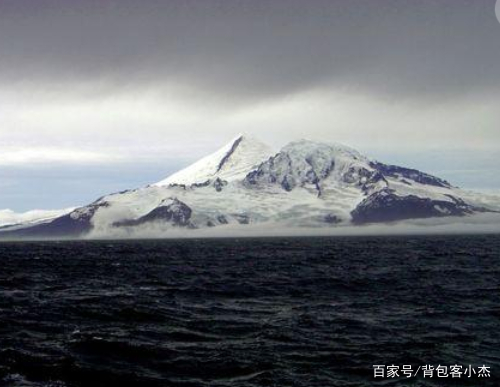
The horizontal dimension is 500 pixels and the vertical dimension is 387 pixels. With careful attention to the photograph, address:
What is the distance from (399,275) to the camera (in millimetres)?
78938

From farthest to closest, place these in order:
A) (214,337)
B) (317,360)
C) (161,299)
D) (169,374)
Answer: (161,299) → (214,337) → (317,360) → (169,374)

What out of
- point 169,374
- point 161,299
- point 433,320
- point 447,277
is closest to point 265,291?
point 161,299

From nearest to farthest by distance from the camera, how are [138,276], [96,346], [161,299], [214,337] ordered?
[96,346] → [214,337] → [161,299] → [138,276]

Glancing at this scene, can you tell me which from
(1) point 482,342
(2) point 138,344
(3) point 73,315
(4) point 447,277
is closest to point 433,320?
(1) point 482,342

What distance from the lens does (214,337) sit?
36188 millimetres

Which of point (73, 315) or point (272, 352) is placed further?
point (73, 315)

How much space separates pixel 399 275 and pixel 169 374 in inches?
2197

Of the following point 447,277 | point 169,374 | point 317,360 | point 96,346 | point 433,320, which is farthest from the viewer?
point 447,277

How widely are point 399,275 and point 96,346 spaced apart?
53304 mm

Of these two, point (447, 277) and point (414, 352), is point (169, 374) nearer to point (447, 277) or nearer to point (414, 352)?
point (414, 352)

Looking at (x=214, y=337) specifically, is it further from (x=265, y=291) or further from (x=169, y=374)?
(x=265, y=291)

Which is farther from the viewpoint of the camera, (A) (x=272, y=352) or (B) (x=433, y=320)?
(B) (x=433, y=320)

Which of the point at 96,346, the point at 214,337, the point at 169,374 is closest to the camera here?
the point at 169,374

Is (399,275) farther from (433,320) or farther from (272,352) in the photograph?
(272,352)
